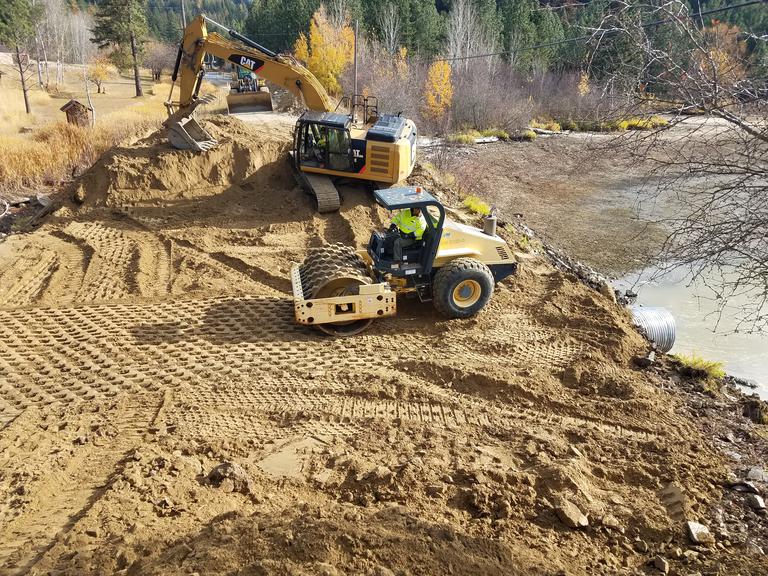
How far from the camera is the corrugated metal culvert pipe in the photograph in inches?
353

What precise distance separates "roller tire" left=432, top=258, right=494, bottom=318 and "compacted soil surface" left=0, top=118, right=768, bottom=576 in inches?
11.5

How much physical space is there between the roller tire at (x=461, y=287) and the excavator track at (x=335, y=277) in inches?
38.5

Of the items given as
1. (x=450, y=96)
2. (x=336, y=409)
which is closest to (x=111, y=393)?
(x=336, y=409)

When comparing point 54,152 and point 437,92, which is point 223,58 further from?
point 437,92

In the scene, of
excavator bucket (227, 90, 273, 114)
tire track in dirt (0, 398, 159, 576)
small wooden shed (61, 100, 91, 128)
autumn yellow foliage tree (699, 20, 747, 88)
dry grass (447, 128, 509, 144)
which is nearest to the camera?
autumn yellow foliage tree (699, 20, 747, 88)

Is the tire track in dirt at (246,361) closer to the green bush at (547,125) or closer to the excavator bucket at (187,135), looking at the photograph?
the excavator bucket at (187,135)

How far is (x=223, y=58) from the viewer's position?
1281cm

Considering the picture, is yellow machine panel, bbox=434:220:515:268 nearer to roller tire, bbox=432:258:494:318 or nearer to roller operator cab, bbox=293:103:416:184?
roller tire, bbox=432:258:494:318

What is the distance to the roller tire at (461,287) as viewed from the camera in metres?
7.66

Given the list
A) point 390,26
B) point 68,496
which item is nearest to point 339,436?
point 68,496

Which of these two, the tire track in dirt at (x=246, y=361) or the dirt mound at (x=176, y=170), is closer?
the tire track in dirt at (x=246, y=361)

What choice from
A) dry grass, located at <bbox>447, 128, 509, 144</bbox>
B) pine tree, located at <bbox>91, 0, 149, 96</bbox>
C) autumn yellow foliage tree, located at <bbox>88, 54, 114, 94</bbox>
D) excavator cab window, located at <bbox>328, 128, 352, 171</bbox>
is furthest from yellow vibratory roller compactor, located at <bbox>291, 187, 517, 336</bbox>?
autumn yellow foliage tree, located at <bbox>88, 54, 114, 94</bbox>

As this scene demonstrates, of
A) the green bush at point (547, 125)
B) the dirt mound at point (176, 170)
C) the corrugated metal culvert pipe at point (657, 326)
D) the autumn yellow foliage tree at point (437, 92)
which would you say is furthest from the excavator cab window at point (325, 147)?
the green bush at point (547, 125)

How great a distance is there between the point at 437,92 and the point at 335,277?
24.7 m
